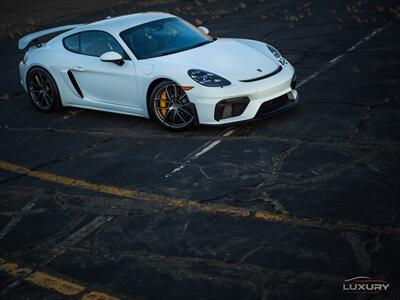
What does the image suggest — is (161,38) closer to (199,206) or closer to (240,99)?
(240,99)

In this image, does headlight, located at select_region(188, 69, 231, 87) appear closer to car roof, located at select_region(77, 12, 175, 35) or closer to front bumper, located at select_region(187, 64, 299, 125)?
front bumper, located at select_region(187, 64, 299, 125)

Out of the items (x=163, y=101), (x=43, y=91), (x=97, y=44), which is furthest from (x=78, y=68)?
(x=163, y=101)

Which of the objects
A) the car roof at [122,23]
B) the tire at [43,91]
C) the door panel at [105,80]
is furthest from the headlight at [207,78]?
the tire at [43,91]

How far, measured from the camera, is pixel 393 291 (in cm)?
407

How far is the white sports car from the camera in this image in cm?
754

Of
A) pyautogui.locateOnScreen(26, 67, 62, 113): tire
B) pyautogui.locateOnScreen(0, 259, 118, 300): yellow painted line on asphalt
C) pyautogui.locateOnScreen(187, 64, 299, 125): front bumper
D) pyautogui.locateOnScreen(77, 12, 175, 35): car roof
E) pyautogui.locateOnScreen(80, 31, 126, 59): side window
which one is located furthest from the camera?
pyautogui.locateOnScreen(26, 67, 62, 113): tire

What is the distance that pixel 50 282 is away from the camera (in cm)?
477

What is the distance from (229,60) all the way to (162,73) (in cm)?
86

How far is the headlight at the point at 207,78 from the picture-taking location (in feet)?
24.6

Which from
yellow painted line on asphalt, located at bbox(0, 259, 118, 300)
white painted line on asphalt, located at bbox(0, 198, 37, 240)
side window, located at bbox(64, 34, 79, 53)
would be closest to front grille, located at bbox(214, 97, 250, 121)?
white painted line on asphalt, located at bbox(0, 198, 37, 240)

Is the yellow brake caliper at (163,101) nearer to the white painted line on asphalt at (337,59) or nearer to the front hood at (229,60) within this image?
the front hood at (229,60)

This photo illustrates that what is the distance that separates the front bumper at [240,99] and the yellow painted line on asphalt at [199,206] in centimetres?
166

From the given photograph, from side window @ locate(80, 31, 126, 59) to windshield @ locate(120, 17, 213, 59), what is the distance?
0.16m

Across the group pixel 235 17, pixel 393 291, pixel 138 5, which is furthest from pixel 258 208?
pixel 138 5
